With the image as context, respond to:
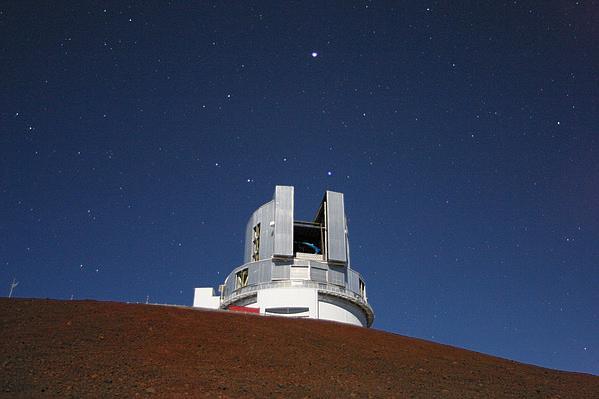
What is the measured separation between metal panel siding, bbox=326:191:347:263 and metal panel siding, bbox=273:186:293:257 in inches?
99.4

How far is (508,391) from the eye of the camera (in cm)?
1407

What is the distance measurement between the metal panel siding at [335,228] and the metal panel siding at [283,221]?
2525 millimetres

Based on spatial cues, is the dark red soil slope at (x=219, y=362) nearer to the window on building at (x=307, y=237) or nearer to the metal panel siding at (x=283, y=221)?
the metal panel siding at (x=283, y=221)

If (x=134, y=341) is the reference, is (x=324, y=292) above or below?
above

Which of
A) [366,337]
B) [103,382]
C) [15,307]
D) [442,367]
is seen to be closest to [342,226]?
[366,337]

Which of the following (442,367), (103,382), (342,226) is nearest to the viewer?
(103,382)

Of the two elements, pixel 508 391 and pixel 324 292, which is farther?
pixel 324 292

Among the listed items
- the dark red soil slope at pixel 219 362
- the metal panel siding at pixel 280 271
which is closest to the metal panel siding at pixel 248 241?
the metal panel siding at pixel 280 271

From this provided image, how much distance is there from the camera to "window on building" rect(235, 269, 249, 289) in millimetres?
33138

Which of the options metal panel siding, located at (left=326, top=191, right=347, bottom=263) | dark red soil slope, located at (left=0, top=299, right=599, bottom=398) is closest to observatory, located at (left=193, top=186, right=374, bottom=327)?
metal panel siding, located at (left=326, top=191, right=347, bottom=263)

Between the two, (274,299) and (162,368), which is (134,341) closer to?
(162,368)

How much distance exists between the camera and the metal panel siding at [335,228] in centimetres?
3350

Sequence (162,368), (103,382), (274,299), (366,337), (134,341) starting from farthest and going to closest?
1. (274,299)
2. (366,337)
3. (134,341)
4. (162,368)
5. (103,382)

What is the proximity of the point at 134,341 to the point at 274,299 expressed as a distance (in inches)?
679
